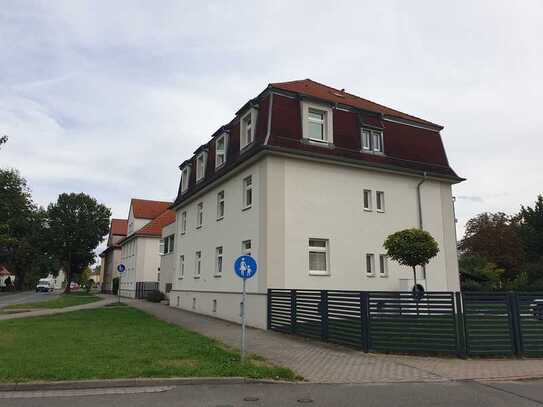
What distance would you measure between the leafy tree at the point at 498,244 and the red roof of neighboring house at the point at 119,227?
42.7 m

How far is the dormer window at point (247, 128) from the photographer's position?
18.5 meters

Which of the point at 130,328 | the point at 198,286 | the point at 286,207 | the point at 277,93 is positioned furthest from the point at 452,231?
the point at 130,328

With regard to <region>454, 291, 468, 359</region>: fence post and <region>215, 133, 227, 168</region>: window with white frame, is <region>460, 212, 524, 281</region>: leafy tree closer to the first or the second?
<region>215, 133, 227, 168</region>: window with white frame

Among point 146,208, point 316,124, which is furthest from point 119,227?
point 316,124

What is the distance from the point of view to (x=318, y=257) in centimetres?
1717

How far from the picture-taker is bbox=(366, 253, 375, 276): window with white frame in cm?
Answer: 1813

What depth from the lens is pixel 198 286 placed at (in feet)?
76.5

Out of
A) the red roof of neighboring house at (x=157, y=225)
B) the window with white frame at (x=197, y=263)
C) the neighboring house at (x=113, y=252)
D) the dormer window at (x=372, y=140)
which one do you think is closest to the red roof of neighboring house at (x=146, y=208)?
the red roof of neighboring house at (x=157, y=225)

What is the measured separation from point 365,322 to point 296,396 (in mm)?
4653

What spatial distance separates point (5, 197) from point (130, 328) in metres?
42.9

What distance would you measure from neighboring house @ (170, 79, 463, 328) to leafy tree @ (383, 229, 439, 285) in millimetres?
2363

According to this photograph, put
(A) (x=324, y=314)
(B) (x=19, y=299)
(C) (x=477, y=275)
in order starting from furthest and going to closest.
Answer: (B) (x=19, y=299)
(C) (x=477, y=275)
(A) (x=324, y=314)

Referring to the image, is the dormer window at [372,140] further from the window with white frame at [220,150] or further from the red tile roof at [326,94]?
the window with white frame at [220,150]

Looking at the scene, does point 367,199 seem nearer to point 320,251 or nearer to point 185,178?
point 320,251
